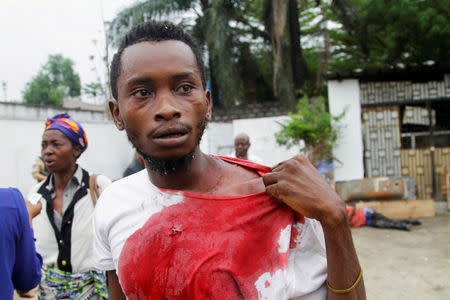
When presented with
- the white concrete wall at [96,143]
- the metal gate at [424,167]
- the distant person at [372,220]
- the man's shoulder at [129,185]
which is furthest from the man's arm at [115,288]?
the metal gate at [424,167]

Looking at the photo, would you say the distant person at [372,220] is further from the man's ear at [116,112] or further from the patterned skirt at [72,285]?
the man's ear at [116,112]

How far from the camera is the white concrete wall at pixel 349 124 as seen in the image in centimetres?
864

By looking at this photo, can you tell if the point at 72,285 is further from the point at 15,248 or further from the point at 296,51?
the point at 296,51

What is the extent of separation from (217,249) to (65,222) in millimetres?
1618

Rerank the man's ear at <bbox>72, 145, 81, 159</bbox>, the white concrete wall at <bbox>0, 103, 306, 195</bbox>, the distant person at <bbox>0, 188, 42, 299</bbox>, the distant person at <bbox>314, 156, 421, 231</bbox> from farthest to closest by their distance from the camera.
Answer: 1. the white concrete wall at <bbox>0, 103, 306, 195</bbox>
2. the distant person at <bbox>314, 156, 421, 231</bbox>
3. the man's ear at <bbox>72, 145, 81, 159</bbox>
4. the distant person at <bbox>0, 188, 42, 299</bbox>

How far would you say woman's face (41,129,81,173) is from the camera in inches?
101

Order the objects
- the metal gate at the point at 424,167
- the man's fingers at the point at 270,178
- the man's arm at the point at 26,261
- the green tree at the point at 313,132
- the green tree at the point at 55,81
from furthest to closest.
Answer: the green tree at the point at 55,81 → the metal gate at the point at 424,167 → the green tree at the point at 313,132 → the man's arm at the point at 26,261 → the man's fingers at the point at 270,178

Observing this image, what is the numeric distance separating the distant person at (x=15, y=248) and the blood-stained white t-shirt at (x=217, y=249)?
679mm

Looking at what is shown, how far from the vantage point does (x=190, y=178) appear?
122 cm

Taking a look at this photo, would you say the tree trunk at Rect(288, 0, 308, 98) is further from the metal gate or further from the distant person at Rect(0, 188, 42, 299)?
the distant person at Rect(0, 188, 42, 299)

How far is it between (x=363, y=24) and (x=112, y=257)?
43.3 feet

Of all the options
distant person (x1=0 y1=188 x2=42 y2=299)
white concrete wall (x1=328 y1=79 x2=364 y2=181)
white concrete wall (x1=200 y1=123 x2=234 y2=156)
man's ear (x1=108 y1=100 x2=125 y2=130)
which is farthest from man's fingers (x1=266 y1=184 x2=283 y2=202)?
white concrete wall (x1=200 y1=123 x2=234 y2=156)

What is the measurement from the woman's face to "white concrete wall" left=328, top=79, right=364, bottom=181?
714 centimetres

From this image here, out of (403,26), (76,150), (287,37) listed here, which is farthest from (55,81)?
(76,150)
